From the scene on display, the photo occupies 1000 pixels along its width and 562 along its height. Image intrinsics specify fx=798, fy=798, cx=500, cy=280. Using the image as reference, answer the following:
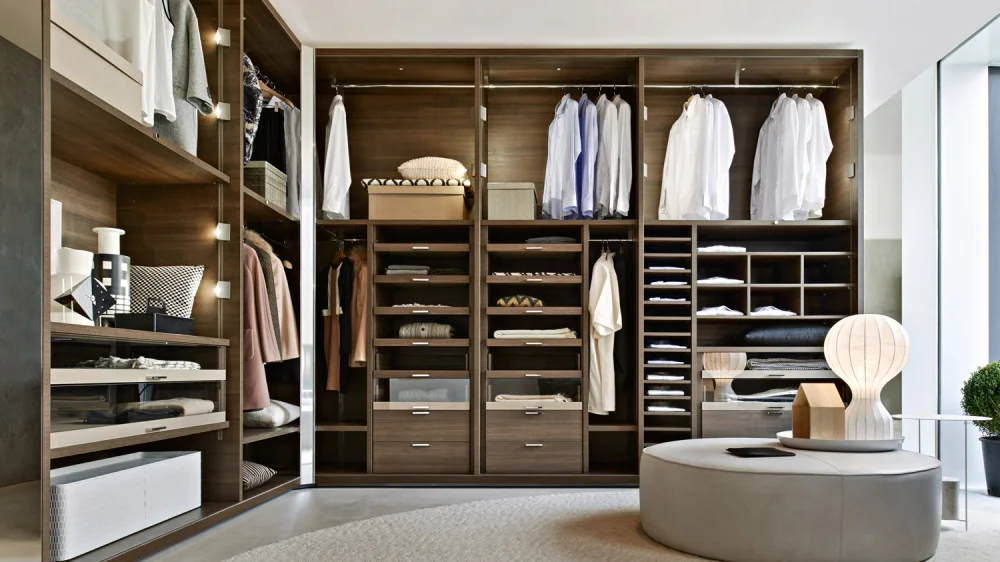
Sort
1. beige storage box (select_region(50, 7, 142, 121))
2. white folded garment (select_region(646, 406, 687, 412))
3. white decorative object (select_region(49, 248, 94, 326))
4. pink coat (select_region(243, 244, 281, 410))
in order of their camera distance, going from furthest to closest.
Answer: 1. white folded garment (select_region(646, 406, 687, 412))
2. pink coat (select_region(243, 244, 281, 410))
3. white decorative object (select_region(49, 248, 94, 326))
4. beige storage box (select_region(50, 7, 142, 121))

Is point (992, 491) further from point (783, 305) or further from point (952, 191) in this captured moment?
point (952, 191)

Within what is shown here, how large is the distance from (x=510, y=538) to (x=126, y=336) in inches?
68.6

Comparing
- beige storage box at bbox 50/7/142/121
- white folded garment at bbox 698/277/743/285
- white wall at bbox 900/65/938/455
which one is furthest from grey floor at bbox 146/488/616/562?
white wall at bbox 900/65/938/455

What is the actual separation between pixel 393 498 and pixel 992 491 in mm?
3515

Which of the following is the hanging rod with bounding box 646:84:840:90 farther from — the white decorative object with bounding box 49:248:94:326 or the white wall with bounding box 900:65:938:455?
the white decorative object with bounding box 49:248:94:326

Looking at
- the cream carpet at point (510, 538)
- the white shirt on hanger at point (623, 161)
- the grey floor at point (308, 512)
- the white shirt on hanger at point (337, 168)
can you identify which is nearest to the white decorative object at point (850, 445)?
the cream carpet at point (510, 538)

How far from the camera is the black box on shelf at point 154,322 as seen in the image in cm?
319

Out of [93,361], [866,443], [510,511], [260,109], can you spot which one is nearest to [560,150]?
[260,109]

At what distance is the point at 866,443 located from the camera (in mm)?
3264

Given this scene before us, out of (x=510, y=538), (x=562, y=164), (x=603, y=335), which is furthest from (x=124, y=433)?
(x=562, y=164)

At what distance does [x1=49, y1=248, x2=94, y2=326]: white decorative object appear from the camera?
269cm

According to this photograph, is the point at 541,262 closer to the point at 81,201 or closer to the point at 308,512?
the point at 308,512

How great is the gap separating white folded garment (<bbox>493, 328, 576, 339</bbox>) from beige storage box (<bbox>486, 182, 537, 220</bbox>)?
0.73 metres

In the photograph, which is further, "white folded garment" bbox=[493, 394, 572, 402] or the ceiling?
"white folded garment" bbox=[493, 394, 572, 402]
